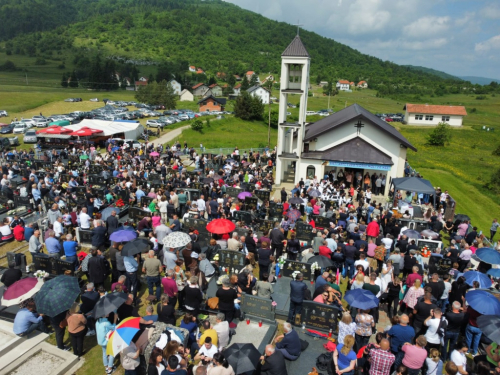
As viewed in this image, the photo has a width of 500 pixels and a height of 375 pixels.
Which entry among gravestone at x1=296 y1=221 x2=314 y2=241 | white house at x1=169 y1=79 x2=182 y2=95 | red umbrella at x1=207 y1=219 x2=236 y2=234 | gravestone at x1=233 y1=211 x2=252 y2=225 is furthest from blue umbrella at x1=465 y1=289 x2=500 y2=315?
white house at x1=169 y1=79 x2=182 y2=95

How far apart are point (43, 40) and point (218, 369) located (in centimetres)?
21200

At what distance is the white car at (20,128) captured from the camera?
44.8 metres

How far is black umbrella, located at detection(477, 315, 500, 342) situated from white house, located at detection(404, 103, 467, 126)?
8163cm

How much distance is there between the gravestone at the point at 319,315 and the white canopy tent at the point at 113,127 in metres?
33.5

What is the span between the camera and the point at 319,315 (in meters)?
9.06

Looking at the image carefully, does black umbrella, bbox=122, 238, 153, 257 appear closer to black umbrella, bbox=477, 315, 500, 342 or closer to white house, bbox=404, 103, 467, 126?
black umbrella, bbox=477, 315, 500, 342

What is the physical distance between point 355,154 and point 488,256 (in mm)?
14977

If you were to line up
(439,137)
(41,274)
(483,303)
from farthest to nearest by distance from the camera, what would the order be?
(439,137) → (41,274) → (483,303)

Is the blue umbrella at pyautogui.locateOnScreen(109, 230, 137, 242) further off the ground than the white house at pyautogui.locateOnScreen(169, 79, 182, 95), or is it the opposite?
the white house at pyautogui.locateOnScreen(169, 79, 182, 95)

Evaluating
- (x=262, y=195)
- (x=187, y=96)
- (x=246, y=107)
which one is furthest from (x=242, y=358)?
(x=187, y=96)

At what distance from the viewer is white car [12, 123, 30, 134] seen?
44.8 meters

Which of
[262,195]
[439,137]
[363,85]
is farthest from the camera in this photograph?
[363,85]

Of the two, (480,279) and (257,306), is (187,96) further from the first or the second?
(480,279)

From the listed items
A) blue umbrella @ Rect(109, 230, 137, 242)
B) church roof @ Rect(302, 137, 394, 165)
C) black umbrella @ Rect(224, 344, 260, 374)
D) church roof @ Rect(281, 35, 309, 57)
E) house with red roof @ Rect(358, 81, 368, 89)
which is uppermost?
house with red roof @ Rect(358, 81, 368, 89)
